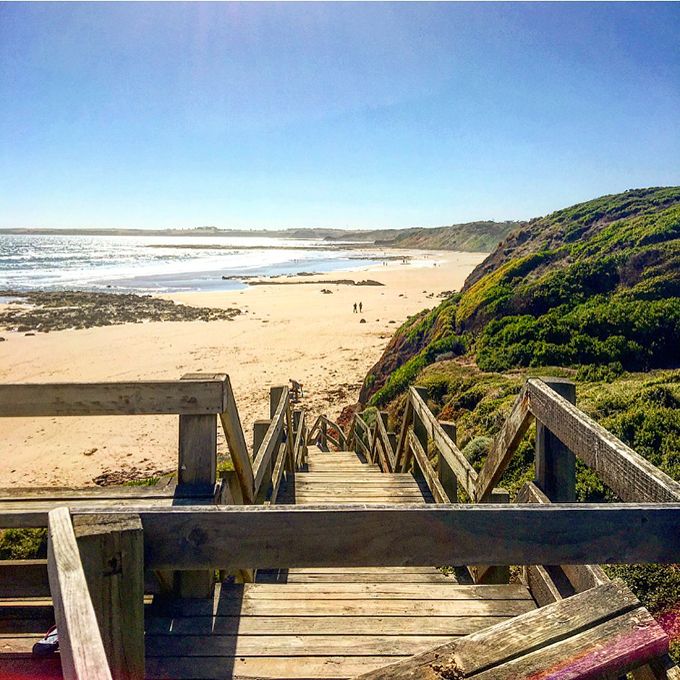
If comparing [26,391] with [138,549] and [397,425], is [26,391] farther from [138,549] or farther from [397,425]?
[397,425]

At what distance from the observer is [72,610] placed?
1.19 metres

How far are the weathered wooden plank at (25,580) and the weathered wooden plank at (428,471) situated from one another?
2.69m

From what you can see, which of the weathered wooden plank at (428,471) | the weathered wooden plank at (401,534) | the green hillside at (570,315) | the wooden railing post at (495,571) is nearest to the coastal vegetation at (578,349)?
the green hillside at (570,315)

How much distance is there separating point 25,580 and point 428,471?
3301 millimetres

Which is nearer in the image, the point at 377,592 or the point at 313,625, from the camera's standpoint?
the point at 313,625

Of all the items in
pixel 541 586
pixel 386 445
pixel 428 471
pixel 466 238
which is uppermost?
pixel 466 238

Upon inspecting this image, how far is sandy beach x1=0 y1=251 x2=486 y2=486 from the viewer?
10.6 meters

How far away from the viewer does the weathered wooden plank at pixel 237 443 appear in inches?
96.1

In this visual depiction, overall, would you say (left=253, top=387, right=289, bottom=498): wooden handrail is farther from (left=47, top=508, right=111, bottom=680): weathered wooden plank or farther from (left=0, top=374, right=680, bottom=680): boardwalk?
(left=47, top=508, right=111, bottom=680): weathered wooden plank

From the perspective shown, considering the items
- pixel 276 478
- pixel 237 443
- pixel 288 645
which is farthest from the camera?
pixel 276 478

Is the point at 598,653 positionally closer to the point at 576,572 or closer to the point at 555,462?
the point at 576,572

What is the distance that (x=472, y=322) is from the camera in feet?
42.7

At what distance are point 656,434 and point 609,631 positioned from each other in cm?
546

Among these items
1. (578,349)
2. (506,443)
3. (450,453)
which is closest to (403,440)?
(450,453)
